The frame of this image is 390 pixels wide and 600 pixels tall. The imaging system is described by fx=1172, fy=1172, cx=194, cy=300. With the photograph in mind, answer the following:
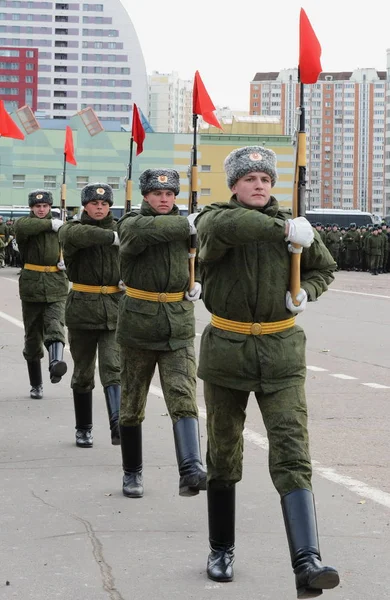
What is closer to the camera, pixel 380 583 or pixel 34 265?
pixel 380 583

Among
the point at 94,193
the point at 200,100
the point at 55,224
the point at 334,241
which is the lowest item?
the point at 334,241

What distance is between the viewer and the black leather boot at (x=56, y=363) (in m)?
10.4

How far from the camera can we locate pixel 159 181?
6734 mm

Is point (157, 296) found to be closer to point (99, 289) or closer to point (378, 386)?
point (99, 289)

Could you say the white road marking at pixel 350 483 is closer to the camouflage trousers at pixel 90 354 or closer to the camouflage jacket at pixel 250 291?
the camouflage trousers at pixel 90 354

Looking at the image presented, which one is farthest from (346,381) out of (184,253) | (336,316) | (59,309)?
(336,316)

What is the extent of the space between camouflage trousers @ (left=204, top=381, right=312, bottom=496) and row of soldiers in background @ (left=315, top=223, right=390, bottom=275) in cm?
3874

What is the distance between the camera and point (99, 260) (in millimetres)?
8008

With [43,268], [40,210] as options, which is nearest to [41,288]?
[43,268]

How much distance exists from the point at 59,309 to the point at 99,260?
9.00 feet

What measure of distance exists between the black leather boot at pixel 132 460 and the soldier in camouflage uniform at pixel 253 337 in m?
1.63

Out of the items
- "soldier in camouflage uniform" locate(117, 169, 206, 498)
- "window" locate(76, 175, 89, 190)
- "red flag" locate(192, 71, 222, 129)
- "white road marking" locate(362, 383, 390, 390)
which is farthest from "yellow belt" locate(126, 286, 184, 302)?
"window" locate(76, 175, 89, 190)

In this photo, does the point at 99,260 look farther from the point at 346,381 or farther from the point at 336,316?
the point at 336,316

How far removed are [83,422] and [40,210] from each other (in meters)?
2.86
